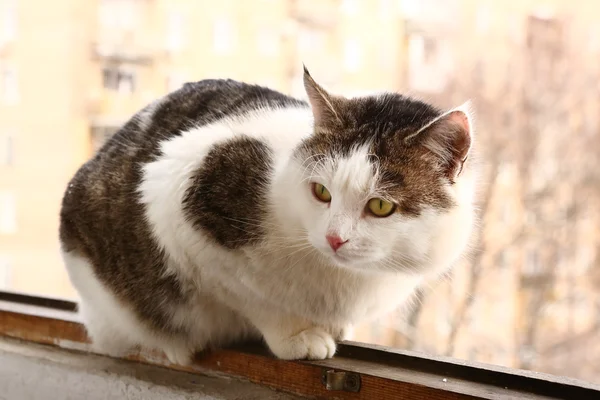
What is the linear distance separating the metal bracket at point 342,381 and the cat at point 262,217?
0.06 meters

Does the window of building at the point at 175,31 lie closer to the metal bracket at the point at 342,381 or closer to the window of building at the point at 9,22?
the window of building at the point at 9,22

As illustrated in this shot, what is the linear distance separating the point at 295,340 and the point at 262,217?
8.6 inches

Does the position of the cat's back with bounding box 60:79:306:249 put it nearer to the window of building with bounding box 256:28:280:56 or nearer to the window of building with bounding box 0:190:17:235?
the window of building with bounding box 256:28:280:56

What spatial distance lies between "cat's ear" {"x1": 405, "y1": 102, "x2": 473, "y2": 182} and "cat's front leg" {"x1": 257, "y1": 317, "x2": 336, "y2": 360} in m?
0.36

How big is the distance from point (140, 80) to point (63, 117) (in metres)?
0.23

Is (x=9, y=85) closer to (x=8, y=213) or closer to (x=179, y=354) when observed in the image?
(x=8, y=213)

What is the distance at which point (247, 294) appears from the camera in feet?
3.47

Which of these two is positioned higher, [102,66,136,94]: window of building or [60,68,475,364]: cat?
[102,66,136,94]: window of building

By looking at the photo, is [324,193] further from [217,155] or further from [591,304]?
[591,304]

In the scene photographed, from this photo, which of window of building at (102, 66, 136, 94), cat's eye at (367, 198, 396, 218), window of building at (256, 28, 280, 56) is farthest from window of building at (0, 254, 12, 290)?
cat's eye at (367, 198, 396, 218)

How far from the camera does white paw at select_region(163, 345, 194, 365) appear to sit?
1.18 metres

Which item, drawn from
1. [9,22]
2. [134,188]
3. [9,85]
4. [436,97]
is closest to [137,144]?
[134,188]

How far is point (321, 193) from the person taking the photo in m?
0.94

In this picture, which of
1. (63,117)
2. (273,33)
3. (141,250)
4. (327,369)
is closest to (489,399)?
(327,369)
